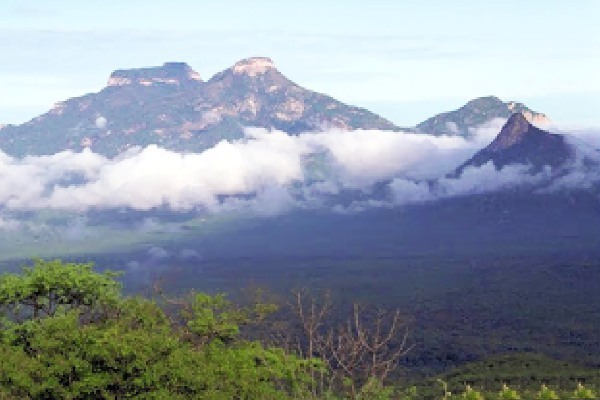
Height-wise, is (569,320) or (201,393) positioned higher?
(201,393)

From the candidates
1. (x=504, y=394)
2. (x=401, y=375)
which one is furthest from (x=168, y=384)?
(x=401, y=375)

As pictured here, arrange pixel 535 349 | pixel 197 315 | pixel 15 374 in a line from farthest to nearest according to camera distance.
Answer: pixel 535 349 < pixel 197 315 < pixel 15 374

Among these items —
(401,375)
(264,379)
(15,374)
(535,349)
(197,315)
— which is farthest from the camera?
(535,349)

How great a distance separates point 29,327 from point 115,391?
23.3 feet

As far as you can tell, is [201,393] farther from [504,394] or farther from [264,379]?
[504,394]

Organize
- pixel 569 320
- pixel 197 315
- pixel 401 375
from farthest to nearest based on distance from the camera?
pixel 569 320
pixel 401 375
pixel 197 315

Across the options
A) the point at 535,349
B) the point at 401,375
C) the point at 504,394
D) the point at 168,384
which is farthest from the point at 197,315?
the point at 535,349

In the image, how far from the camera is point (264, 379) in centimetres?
3544

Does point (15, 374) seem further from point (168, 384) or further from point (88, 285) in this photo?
point (88, 285)

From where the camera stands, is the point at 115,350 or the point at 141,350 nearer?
the point at 115,350

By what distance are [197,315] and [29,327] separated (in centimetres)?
739

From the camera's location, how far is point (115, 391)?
31.7m

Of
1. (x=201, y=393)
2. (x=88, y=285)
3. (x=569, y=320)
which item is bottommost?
(x=569, y=320)

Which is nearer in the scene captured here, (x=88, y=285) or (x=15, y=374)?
(x=15, y=374)
